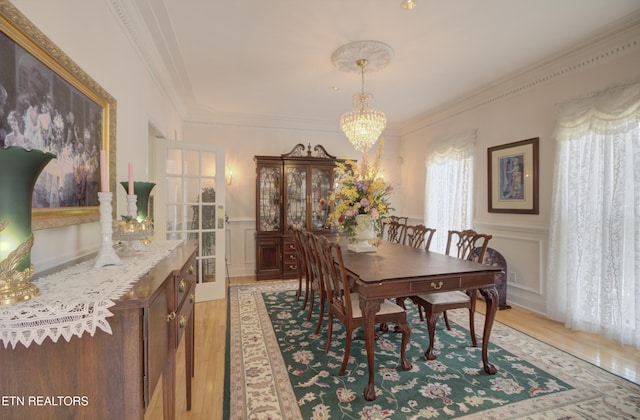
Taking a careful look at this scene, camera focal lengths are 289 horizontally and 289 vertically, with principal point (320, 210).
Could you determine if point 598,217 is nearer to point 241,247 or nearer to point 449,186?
point 449,186

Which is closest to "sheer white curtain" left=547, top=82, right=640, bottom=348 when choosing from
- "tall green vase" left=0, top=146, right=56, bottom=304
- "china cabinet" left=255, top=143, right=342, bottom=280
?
"china cabinet" left=255, top=143, right=342, bottom=280

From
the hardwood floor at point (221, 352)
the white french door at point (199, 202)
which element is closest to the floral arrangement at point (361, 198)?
the hardwood floor at point (221, 352)

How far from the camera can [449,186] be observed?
4.55 metres

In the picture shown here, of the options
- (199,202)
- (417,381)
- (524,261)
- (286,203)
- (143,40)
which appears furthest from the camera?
(286,203)

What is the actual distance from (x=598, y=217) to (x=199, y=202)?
4.25 meters

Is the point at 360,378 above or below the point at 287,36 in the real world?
below

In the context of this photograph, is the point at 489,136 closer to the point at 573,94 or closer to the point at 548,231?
the point at 573,94

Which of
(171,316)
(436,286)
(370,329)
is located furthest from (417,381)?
(171,316)

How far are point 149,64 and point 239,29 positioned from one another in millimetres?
943

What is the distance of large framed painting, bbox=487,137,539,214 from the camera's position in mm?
3332

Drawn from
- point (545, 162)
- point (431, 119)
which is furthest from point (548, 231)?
point (431, 119)

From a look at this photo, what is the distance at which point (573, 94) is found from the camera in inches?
116

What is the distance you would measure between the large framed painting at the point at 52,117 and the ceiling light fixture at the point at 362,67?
2.09 metres

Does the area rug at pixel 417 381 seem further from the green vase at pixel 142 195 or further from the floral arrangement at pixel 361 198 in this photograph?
the green vase at pixel 142 195
